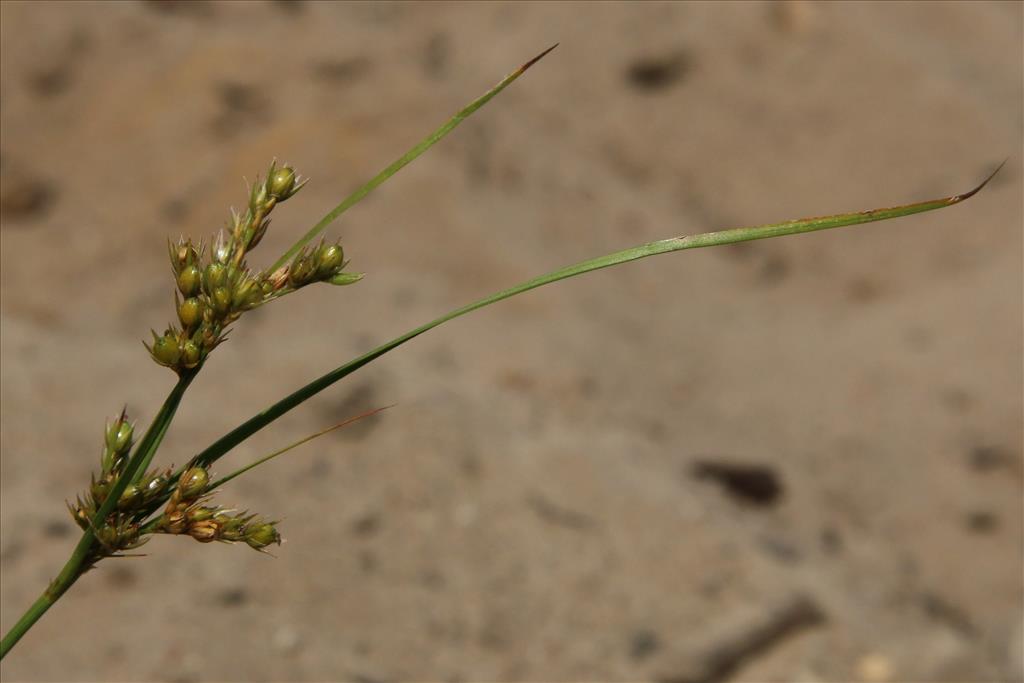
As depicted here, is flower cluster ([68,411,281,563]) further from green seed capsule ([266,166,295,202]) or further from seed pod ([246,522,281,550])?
green seed capsule ([266,166,295,202])

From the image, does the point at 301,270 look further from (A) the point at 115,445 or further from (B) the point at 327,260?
(A) the point at 115,445

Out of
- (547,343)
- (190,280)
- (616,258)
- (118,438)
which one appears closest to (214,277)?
(190,280)

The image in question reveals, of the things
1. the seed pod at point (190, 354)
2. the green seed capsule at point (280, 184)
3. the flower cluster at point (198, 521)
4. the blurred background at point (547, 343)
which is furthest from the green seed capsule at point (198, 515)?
the blurred background at point (547, 343)

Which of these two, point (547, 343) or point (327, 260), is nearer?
point (327, 260)

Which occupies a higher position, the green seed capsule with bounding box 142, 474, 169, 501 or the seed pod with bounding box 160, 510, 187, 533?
the green seed capsule with bounding box 142, 474, 169, 501

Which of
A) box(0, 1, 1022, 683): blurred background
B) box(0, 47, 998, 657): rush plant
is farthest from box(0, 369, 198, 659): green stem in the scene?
box(0, 1, 1022, 683): blurred background

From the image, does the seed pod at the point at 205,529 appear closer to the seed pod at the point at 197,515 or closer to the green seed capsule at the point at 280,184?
the seed pod at the point at 197,515

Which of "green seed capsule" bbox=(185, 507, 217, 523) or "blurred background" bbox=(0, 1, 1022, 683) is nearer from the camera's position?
"green seed capsule" bbox=(185, 507, 217, 523)

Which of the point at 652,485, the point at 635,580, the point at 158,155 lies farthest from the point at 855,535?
the point at 158,155
